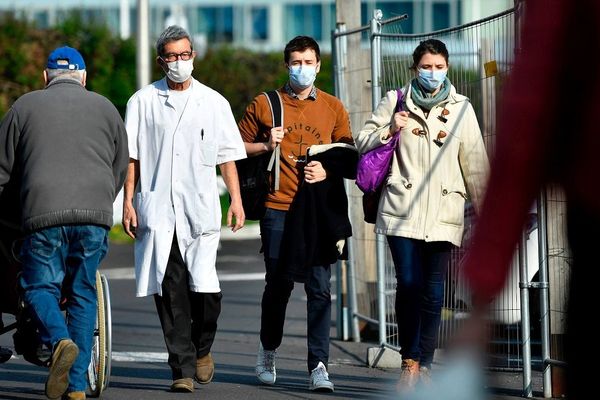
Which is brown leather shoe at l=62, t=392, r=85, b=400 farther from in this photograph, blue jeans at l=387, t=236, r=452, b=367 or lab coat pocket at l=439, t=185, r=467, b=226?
lab coat pocket at l=439, t=185, r=467, b=226

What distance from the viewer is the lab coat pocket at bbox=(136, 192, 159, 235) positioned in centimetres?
749

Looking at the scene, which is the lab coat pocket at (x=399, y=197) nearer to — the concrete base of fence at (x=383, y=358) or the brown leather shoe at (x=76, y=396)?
the concrete base of fence at (x=383, y=358)

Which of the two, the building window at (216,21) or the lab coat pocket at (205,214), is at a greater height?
the building window at (216,21)

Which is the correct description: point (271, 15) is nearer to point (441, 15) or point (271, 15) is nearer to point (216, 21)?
point (216, 21)

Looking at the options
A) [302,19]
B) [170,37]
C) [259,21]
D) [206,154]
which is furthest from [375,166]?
[302,19]

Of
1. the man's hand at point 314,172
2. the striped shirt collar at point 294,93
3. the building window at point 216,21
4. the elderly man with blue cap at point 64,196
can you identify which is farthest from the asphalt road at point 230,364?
the building window at point 216,21

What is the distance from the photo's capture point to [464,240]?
739cm

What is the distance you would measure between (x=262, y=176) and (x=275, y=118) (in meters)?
0.34

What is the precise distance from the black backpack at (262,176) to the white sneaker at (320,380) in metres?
0.94

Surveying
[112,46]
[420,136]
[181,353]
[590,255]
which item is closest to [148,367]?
[181,353]

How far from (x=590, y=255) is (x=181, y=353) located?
501cm

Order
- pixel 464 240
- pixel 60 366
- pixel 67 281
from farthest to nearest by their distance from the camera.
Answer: pixel 464 240, pixel 67 281, pixel 60 366

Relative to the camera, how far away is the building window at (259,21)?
184 feet

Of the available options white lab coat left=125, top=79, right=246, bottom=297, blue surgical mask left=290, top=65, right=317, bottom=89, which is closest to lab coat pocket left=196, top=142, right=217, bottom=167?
white lab coat left=125, top=79, right=246, bottom=297
